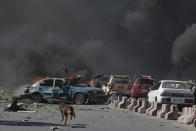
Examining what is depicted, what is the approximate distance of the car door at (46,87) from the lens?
75.6ft

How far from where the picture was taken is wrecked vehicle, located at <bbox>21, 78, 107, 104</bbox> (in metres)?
23.0

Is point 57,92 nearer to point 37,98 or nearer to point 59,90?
point 59,90

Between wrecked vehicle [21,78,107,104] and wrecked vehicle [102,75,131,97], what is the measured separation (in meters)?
3.39

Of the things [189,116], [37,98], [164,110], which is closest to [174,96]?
[164,110]

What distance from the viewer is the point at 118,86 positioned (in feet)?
89.2

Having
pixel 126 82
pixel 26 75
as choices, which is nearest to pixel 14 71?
pixel 26 75

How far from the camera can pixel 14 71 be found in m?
65.0

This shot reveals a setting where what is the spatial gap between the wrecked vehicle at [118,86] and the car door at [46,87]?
4.51m

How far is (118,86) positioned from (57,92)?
17.8 feet

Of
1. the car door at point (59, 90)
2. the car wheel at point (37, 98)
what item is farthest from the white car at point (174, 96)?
the car wheel at point (37, 98)

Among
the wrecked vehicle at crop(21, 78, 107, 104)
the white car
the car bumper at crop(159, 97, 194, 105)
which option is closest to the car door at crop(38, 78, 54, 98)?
the wrecked vehicle at crop(21, 78, 107, 104)

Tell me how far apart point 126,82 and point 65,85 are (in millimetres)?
5706

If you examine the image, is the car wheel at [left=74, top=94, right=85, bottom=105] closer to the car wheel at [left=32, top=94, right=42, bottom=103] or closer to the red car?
the car wheel at [left=32, top=94, right=42, bottom=103]

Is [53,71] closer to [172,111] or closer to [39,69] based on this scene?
[39,69]
